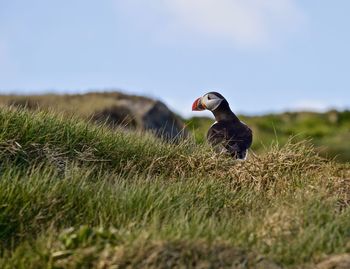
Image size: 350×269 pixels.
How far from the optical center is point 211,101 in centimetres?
1098

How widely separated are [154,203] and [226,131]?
2.99m

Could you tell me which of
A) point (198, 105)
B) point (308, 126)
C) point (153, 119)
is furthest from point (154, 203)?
point (308, 126)

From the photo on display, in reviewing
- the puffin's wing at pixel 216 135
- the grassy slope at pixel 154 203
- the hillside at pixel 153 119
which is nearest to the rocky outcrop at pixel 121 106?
the hillside at pixel 153 119

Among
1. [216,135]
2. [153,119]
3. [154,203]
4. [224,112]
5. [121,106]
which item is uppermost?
[121,106]

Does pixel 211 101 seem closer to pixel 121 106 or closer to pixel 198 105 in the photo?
pixel 198 105

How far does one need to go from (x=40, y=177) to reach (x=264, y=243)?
242 centimetres

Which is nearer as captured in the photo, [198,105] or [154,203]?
[154,203]

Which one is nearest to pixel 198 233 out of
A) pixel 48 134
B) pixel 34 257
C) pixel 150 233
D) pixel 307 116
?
pixel 150 233

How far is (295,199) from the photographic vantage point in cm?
842

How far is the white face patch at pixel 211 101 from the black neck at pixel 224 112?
37 mm

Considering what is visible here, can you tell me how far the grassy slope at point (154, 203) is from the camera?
6.94 metres

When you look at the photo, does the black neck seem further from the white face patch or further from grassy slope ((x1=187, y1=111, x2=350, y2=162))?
grassy slope ((x1=187, y1=111, x2=350, y2=162))

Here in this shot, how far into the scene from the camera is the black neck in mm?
10969

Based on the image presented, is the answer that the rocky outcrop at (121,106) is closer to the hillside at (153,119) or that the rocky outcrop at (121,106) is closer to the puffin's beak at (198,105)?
the hillside at (153,119)
